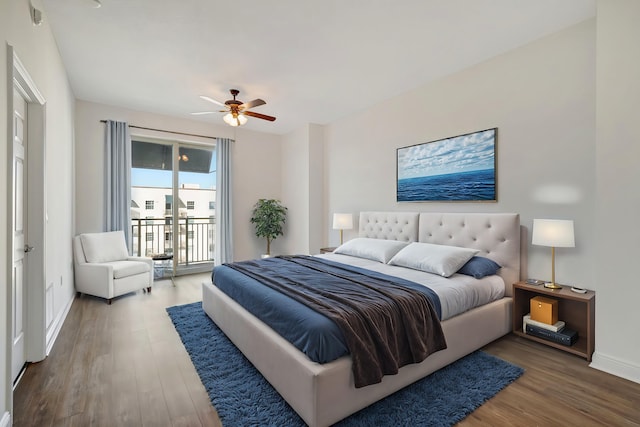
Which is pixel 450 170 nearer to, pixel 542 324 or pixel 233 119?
pixel 542 324

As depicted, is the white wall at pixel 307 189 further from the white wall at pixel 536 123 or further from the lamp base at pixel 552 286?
the lamp base at pixel 552 286

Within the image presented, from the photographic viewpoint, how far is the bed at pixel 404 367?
5.52 feet

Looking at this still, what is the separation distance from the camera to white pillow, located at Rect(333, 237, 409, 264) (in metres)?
3.60

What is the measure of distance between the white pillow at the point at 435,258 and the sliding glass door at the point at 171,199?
3.91 metres

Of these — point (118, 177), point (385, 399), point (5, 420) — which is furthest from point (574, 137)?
point (118, 177)

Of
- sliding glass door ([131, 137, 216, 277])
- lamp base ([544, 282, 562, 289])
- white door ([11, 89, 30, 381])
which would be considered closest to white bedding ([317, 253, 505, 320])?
lamp base ([544, 282, 562, 289])

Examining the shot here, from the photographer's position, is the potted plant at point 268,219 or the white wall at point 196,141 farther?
the potted plant at point 268,219

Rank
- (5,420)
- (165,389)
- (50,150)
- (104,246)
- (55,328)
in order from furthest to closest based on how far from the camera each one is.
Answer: (104,246) < (55,328) < (50,150) < (165,389) < (5,420)

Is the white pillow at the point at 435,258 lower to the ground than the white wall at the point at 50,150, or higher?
lower

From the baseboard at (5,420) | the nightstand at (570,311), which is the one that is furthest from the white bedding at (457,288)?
the baseboard at (5,420)

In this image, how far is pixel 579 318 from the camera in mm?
Answer: 2664

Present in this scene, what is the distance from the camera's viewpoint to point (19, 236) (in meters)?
2.25

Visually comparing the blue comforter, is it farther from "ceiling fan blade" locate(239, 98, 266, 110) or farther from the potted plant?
the potted plant

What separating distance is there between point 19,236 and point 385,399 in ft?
9.49
